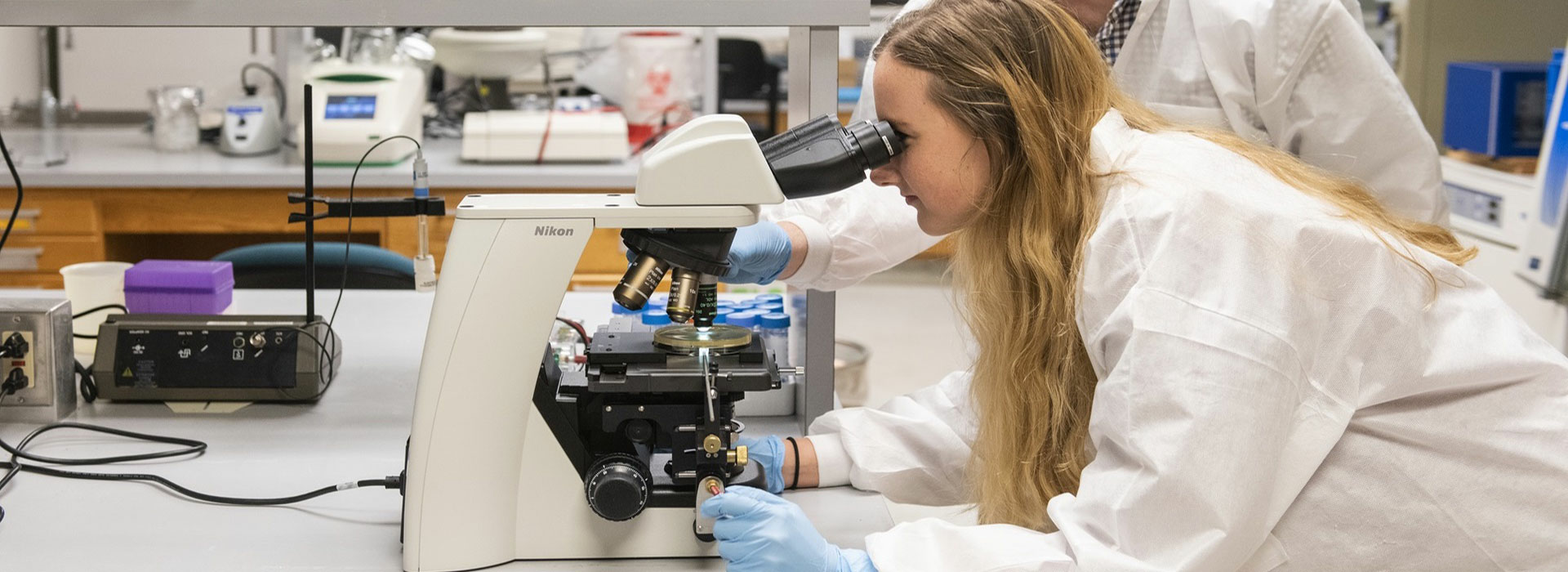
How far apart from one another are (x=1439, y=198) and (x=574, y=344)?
4.05 ft

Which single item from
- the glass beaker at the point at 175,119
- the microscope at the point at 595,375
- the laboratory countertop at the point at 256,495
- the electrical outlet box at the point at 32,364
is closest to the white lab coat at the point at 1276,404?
the microscope at the point at 595,375

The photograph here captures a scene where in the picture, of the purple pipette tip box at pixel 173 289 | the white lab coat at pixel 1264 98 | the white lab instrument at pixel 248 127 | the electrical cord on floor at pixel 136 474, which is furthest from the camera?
the white lab instrument at pixel 248 127

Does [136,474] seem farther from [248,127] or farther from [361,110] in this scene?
[248,127]

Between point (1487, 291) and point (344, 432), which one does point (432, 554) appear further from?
point (1487, 291)

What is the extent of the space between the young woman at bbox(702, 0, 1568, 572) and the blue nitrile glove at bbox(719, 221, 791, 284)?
0.93 ft

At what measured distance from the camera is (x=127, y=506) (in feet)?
4.18

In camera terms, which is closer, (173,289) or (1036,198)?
(1036,198)

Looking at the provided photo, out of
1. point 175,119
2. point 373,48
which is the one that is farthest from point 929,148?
point 175,119

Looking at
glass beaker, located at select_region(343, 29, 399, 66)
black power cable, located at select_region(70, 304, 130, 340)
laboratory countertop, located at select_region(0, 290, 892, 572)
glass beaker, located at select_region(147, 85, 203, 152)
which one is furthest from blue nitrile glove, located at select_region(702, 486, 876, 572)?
glass beaker, located at select_region(147, 85, 203, 152)

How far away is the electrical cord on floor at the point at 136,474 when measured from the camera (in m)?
1.28

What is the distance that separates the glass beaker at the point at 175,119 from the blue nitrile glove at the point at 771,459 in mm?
2452

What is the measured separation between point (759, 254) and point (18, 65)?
420 centimetres

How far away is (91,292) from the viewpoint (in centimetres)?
181

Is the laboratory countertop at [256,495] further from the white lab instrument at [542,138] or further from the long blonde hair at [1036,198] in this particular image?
the white lab instrument at [542,138]
